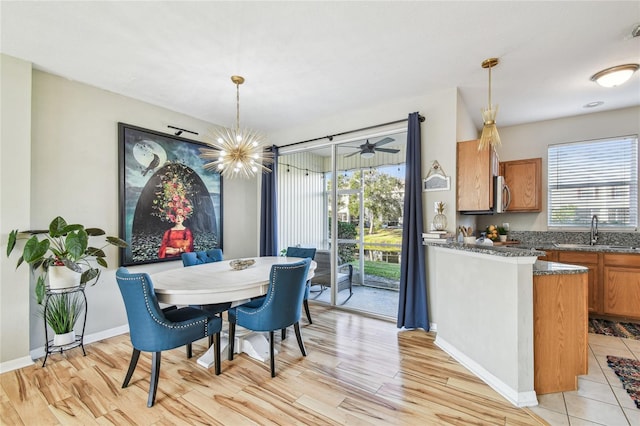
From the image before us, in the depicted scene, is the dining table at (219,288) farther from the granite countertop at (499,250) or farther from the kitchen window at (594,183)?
the kitchen window at (594,183)

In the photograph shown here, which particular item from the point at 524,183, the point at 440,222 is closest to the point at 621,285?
the point at 524,183

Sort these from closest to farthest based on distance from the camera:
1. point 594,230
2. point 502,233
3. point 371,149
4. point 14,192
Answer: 1. point 14,192
2. point 371,149
3. point 594,230
4. point 502,233

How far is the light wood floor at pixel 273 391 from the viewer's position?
6.16ft

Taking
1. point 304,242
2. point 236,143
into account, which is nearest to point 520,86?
point 236,143

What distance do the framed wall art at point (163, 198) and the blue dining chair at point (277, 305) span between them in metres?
1.89

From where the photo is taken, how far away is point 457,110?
3.31 metres

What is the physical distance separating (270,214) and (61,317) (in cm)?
292

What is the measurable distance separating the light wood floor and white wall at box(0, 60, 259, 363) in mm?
525

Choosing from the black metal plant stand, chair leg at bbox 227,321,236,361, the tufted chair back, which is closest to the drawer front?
chair leg at bbox 227,321,236,361

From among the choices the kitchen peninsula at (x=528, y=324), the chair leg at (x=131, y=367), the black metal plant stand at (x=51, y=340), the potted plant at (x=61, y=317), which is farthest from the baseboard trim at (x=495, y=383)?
the potted plant at (x=61, y=317)

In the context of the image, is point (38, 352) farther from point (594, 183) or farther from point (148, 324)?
point (594, 183)

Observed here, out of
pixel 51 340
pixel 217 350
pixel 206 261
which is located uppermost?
pixel 206 261

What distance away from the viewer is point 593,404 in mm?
1978

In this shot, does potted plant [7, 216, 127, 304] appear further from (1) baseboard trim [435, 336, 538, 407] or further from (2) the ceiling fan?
(1) baseboard trim [435, 336, 538, 407]
